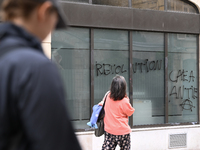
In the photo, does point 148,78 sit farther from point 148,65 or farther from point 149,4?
point 149,4

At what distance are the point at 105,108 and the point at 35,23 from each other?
4533mm

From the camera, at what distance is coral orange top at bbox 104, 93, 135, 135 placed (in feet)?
17.8

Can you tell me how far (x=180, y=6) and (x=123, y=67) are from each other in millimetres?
2549

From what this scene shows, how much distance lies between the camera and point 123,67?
25.8ft

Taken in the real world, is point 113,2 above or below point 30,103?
above

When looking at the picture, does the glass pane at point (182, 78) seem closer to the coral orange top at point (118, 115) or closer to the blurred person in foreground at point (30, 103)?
the coral orange top at point (118, 115)

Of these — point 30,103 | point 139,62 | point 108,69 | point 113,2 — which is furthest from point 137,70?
point 30,103

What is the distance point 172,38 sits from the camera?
8.46m

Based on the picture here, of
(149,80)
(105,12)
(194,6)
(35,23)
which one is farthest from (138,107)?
(35,23)

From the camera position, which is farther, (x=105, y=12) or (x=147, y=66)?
(x=147, y=66)

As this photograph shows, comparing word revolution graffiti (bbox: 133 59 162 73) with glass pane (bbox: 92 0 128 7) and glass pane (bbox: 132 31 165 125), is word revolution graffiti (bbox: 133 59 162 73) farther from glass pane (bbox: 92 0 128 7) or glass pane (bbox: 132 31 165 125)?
glass pane (bbox: 92 0 128 7)

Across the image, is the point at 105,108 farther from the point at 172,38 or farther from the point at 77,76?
the point at 172,38

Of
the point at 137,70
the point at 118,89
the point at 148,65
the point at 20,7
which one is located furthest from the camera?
the point at 148,65

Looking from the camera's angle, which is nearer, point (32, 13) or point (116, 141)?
point (32, 13)
